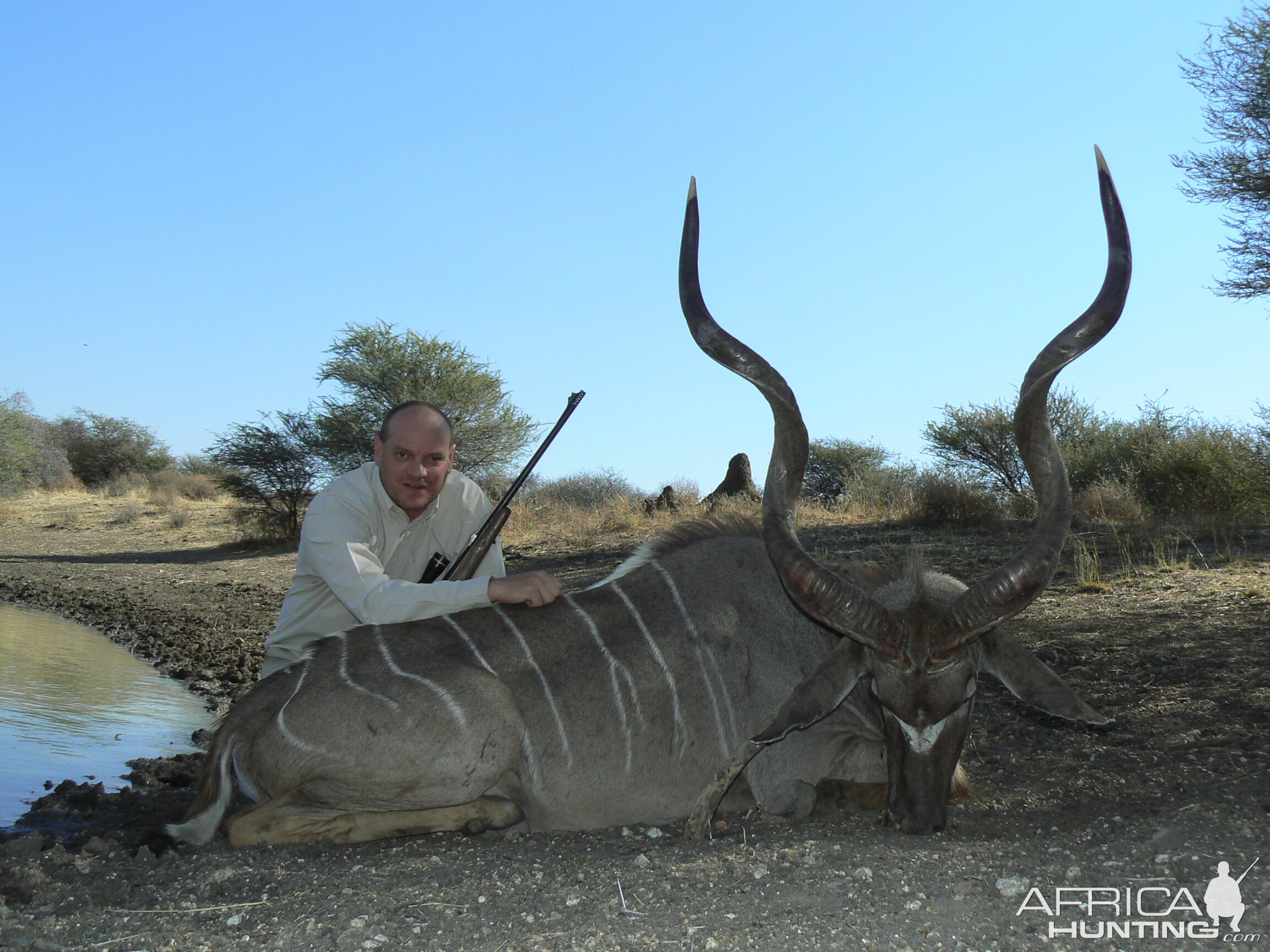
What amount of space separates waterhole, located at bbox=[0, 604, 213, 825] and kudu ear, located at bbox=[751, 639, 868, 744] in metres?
2.92

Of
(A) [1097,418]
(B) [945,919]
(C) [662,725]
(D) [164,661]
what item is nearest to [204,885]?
(C) [662,725]

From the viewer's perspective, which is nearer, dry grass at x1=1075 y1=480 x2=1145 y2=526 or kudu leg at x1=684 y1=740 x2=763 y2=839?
kudu leg at x1=684 y1=740 x2=763 y2=839

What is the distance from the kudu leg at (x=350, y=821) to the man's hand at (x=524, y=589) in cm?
69

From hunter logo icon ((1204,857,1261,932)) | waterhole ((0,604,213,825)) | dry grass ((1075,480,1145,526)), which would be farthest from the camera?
dry grass ((1075,480,1145,526))

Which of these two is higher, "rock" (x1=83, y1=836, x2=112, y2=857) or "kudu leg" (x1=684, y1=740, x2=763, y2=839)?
"kudu leg" (x1=684, y1=740, x2=763, y2=839)

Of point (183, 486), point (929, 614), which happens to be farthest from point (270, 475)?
point (929, 614)

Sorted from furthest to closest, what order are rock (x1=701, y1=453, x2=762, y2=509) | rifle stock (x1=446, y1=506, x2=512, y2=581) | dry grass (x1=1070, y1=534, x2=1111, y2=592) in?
1. rock (x1=701, y1=453, x2=762, y2=509)
2. dry grass (x1=1070, y1=534, x2=1111, y2=592)
3. rifle stock (x1=446, y1=506, x2=512, y2=581)

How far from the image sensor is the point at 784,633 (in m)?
3.83

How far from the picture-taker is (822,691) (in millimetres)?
3297

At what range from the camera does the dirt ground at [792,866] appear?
2557 millimetres

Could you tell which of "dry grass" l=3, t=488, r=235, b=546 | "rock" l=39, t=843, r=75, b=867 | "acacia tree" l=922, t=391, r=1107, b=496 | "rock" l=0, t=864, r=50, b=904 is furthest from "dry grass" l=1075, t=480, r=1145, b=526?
"dry grass" l=3, t=488, r=235, b=546

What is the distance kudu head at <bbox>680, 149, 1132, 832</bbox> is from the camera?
3176 millimetres

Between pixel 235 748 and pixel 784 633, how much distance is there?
1916mm

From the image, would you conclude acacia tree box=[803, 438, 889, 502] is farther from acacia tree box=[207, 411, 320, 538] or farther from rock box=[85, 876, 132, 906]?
rock box=[85, 876, 132, 906]
